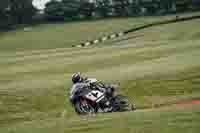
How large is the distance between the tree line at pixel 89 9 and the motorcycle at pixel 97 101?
231 ft

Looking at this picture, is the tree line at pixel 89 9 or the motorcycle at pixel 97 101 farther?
the tree line at pixel 89 9

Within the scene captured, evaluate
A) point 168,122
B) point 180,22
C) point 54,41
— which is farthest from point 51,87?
point 54,41

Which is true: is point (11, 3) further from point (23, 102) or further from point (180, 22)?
point (23, 102)

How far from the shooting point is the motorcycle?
1962 centimetres

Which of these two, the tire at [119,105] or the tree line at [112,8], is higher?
the tire at [119,105]

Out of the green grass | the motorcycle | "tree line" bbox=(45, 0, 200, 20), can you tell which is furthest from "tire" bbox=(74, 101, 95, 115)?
"tree line" bbox=(45, 0, 200, 20)

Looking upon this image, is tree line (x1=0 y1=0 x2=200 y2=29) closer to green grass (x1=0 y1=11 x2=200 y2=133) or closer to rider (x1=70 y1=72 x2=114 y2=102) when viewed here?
green grass (x1=0 y1=11 x2=200 y2=133)

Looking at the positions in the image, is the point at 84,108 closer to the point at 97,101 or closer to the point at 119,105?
the point at 97,101

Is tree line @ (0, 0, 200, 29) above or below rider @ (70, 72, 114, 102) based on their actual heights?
below

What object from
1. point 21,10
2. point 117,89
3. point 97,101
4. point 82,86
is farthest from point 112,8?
point 97,101

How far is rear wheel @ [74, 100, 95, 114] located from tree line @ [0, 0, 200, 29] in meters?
70.5

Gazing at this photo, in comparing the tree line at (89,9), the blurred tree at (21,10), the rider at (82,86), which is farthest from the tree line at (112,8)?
the rider at (82,86)

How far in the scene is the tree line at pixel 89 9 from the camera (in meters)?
95.4

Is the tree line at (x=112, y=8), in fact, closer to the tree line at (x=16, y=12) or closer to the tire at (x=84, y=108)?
the tree line at (x=16, y=12)
